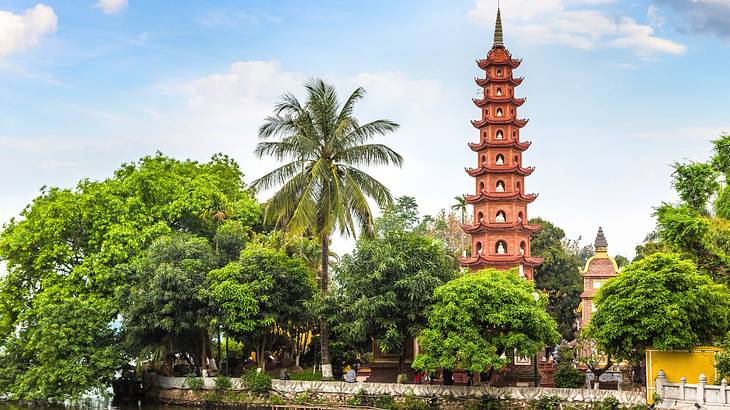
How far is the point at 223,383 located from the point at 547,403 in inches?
508

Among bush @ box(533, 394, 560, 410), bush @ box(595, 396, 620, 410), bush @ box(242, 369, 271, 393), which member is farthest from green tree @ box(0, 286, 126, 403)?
bush @ box(595, 396, 620, 410)

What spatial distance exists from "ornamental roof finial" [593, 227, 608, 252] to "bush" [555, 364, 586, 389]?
1989cm

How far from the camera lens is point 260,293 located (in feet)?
104

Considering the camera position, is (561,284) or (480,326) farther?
(561,284)

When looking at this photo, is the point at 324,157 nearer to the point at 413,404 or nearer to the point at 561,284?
the point at 413,404

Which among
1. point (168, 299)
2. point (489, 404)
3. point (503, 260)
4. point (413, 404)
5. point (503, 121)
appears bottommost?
point (413, 404)

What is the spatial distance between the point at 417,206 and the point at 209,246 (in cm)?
3591

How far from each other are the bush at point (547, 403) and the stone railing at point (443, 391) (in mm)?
160

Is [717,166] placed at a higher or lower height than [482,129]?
lower

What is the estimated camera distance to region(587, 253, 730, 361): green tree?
2470 cm

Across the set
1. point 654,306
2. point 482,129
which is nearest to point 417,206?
point 482,129

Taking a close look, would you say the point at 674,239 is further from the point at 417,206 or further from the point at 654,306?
the point at 417,206

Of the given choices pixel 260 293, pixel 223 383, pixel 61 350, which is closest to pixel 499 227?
pixel 260 293

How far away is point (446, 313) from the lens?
27.3 m
